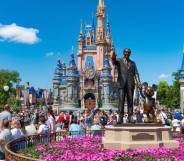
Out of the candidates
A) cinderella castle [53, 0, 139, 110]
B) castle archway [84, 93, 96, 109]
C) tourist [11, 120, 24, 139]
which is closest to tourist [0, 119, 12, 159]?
tourist [11, 120, 24, 139]

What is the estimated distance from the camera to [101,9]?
314ft

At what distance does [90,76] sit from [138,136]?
76896mm

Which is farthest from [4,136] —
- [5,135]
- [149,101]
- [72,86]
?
[72,86]

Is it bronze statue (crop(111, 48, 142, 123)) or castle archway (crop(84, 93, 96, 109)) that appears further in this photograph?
castle archway (crop(84, 93, 96, 109))

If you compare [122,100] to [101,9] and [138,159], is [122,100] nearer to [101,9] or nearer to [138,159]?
[138,159]

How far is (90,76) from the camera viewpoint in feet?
291

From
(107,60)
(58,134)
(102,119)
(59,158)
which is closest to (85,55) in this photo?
(107,60)

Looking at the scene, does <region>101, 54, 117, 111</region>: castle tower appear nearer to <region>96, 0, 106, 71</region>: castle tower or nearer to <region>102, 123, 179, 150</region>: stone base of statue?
<region>96, 0, 106, 71</region>: castle tower

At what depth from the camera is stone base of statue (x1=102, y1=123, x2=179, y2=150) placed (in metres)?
11.8

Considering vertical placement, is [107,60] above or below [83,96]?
above

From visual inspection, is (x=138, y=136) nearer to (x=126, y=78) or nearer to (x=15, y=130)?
(x=126, y=78)

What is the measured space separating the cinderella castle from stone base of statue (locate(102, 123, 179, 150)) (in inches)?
2602

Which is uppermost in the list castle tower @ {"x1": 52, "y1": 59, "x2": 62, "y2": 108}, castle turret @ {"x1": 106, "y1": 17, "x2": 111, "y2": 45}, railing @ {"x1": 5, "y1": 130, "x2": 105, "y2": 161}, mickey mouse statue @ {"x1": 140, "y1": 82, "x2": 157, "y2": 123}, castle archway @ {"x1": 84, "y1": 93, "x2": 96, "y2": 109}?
castle turret @ {"x1": 106, "y1": 17, "x2": 111, "y2": 45}

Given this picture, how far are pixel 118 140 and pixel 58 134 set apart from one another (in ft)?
15.8
